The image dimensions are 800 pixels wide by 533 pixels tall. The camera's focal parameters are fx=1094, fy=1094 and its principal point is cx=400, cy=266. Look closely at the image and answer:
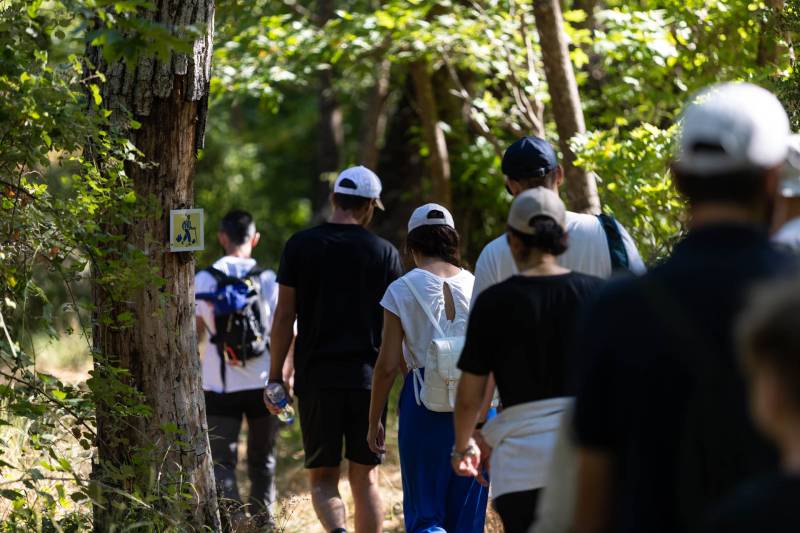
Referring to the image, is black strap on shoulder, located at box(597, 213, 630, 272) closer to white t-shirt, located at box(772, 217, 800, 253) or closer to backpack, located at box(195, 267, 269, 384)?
white t-shirt, located at box(772, 217, 800, 253)

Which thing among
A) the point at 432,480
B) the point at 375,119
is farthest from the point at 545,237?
the point at 375,119

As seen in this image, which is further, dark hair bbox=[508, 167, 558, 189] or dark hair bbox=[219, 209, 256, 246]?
dark hair bbox=[219, 209, 256, 246]

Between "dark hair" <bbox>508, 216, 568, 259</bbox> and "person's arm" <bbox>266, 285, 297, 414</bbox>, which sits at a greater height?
"dark hair" <bbox>508, 216, 568, 259</bbox>

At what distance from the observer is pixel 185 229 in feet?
17.0

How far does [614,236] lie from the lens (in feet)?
13.3

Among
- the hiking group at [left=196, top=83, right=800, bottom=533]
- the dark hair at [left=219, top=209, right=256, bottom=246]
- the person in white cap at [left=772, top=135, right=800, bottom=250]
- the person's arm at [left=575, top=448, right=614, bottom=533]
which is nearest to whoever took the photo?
the hiking group at [left=196, top=83, right=800, bottom=533]

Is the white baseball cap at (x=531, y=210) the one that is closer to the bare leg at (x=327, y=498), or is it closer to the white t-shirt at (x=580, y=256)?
the white t-shirt at (x=580, y=256)

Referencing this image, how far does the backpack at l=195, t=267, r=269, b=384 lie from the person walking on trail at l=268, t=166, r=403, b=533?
3.30 feet

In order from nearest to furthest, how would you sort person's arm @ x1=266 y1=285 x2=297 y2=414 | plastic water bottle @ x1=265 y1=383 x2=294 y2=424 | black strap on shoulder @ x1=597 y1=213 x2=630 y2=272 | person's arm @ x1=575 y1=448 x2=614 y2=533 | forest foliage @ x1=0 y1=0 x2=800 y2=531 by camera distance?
1. person's arm @ x1=575 y1=448 x2=614 y2=533
2. black strap on shoulder @ x1=597 y1=213 x2=630 y2=272
3. forest foliage @ x1=0 y1=0 x2=800 y2=531
4. person's arm @ x1=266 y1=285 x2=297 y2=414
5. plastic water bottle @ x1=265 y1=383 x2=294 y2=424

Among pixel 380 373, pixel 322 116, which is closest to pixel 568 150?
pixel 380 373

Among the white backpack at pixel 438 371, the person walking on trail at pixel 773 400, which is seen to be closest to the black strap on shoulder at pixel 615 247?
the white backpack at pixel 438 371

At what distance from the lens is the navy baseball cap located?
14.2ft

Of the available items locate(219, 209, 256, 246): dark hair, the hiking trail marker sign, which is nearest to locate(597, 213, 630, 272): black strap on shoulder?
the hiking trail marker sign

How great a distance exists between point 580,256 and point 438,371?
1056 millimetres
